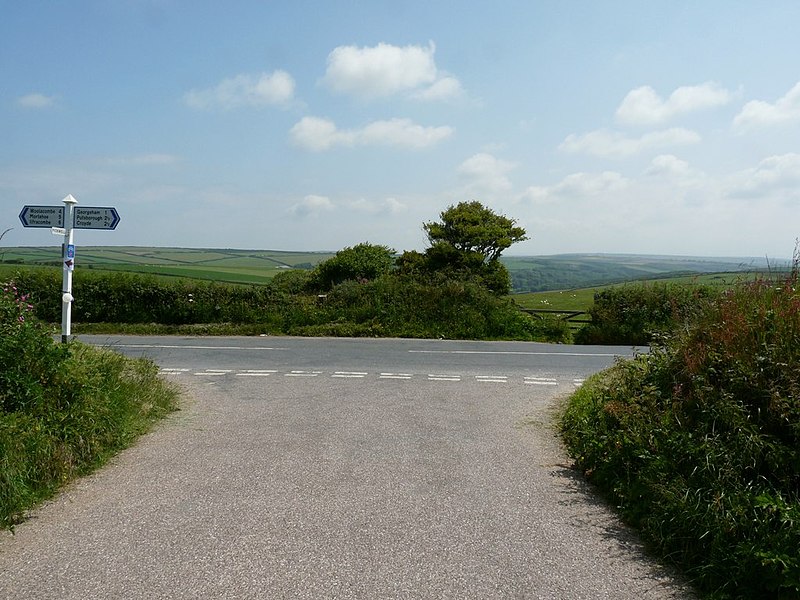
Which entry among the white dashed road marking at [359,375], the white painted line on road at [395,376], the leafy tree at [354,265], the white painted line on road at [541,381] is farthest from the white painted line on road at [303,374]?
the leafy tree at [354,265]

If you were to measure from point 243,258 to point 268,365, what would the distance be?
63.5 meters

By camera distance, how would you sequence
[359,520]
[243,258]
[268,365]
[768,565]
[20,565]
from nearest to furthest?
[768,565]
[20,565]
[359,520]
[268,365]
[243,258]

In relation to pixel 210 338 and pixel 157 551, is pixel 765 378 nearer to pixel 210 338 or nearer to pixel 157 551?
pixel 157 551

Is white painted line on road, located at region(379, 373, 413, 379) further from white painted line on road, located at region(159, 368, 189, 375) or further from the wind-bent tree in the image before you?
the wind-bent tree

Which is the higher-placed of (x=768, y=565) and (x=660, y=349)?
(x=660, y=349)

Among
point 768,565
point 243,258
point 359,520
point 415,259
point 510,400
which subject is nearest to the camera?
point 768,565

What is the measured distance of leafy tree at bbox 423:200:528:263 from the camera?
30.4 metres

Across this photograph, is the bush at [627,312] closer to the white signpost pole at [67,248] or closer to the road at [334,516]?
the road at [334,516]

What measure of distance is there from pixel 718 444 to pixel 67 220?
11.1 metres

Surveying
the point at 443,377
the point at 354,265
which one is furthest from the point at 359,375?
the point at 354,265

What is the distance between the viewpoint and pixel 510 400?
10484 millimetres

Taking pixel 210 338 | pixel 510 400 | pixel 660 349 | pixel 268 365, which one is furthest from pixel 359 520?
pixel 210 338

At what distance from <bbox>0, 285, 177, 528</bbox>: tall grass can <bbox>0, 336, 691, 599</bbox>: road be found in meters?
0.24

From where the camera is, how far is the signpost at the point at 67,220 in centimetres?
1177
